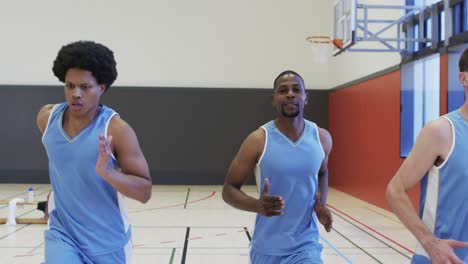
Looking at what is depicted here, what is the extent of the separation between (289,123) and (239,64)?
1057cm

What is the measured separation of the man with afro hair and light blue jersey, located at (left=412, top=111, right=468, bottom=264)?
126 cm

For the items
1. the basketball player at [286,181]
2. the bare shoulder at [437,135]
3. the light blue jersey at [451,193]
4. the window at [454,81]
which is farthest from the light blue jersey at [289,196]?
the window at [454,81]

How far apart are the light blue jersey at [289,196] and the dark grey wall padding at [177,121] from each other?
10392 mm

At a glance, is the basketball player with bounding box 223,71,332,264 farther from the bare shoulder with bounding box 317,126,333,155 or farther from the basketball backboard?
the basketball backboard

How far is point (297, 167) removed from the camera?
10.2 feet

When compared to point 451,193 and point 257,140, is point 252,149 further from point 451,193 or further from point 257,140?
point 451,193

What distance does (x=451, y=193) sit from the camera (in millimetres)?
2186

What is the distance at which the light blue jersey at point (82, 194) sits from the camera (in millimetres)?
2590

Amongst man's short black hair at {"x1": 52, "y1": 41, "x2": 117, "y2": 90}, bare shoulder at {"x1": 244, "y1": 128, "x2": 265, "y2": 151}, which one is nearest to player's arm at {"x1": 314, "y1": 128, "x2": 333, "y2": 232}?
bare shoulder at {"x1": 244, "y1": 128, "x2": 265, "y2": 151}

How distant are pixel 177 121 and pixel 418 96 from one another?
6817 mm

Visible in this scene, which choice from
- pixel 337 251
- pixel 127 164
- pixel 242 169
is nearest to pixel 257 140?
pixel 242 169

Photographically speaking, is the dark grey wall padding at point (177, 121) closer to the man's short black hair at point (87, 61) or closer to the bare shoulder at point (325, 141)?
the bare shoulder at point (325, 141)

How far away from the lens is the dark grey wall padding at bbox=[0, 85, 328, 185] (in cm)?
1341

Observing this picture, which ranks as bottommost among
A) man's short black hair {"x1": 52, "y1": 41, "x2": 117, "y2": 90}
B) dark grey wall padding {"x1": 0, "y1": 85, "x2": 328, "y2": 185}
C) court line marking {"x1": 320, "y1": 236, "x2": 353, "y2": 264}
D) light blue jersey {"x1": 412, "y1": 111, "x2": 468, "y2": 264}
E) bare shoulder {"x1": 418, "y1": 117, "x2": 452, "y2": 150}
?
court line marking {"x1": 320, "y1": 236, "x2": 353, "y2": 264}
